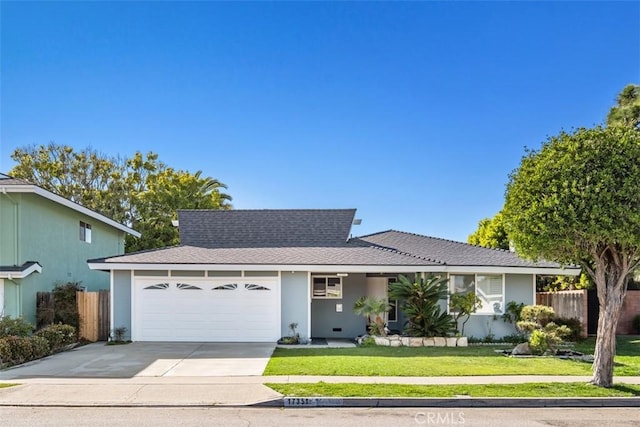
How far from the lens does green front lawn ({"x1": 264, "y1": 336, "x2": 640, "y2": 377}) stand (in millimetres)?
11227

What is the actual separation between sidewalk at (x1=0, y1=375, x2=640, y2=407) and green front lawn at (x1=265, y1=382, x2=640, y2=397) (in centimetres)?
23

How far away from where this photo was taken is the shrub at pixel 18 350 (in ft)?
40.9

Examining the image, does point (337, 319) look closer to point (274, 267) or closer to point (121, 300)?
point (274, 267)

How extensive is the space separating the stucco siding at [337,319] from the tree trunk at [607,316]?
9.43m

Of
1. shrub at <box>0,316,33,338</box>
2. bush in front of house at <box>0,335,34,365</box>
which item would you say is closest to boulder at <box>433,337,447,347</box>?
bush in front of house at <box>0,335,34,365</box>

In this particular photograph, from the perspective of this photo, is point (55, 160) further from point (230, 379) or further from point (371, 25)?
point (230, 379)

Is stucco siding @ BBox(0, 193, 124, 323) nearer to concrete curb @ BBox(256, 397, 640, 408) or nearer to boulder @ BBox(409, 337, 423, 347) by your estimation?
concrete curb @ BBox(256, 397, 640, 408)

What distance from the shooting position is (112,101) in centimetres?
2189

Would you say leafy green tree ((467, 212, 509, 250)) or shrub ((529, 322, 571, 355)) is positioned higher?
leafy green tree ((467, 212, 509, 250))

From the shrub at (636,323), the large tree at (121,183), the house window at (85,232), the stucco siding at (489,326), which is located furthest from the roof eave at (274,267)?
the large tree at (121,183)

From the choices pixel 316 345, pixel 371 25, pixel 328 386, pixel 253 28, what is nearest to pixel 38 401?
pixel 328 386

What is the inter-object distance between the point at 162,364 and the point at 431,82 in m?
12.7

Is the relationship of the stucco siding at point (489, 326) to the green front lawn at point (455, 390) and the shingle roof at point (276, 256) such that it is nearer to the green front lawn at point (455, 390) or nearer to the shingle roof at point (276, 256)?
the shingle roof at point (276, 256)

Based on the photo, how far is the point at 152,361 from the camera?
12711 millimetres
